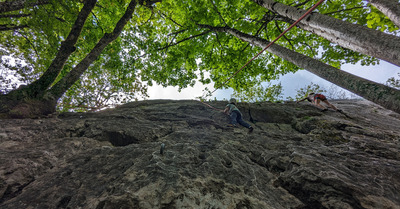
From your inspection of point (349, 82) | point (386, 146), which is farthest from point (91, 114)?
point (386, 146)

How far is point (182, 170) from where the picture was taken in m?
2.36

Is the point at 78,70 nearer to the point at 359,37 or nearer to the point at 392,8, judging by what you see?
the point at 359,37

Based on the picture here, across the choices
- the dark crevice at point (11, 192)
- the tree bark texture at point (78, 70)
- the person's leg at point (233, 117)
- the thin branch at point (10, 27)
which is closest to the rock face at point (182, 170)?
the dark crevice at point (11, 192)

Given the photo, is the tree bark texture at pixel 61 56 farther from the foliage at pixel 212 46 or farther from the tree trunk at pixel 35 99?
the foliage at pixel 212 46

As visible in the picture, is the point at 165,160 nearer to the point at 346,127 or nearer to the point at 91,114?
the point at 91,114

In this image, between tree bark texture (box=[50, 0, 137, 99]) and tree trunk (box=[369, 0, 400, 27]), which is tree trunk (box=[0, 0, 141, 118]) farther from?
tree trunk (box=[369, 0, 400, 27])

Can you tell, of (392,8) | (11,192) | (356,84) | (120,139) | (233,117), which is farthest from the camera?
(233,117)

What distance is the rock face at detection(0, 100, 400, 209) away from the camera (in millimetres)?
1890

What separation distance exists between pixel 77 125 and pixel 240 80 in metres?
7.92

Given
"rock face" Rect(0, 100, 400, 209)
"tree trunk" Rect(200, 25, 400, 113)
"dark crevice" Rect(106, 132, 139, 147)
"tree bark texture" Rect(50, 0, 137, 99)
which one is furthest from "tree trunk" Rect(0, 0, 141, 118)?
"tree trunk" Rect(200, 25, 400, 113)

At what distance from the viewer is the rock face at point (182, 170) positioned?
1.89 meters

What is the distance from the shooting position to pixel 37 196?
1885mm

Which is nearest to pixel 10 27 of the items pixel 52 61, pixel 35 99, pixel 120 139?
pixel 52 61

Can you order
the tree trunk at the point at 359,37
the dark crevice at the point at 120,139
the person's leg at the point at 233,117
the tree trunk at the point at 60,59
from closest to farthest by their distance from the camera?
the tree trunk at the point at 359,37 → the dark crevice at the point at 120,139 → the tree trunk at the point at 60,59 → the person's leg at the point at 233,117
